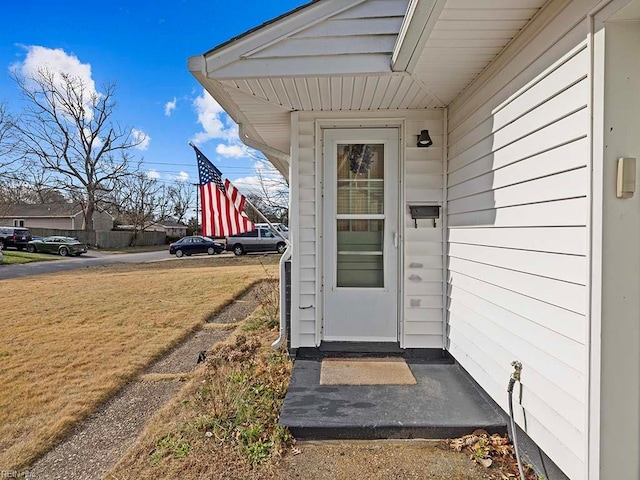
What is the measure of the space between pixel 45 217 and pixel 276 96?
44.2 m

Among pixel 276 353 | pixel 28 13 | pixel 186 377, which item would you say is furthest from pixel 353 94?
pixel 28 13

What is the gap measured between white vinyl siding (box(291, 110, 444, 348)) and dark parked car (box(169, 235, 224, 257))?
1776 centimetres

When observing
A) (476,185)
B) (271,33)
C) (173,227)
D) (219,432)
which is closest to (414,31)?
(271,33)

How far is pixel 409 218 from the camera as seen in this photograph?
3096 mm

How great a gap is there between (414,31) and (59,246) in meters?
24.4

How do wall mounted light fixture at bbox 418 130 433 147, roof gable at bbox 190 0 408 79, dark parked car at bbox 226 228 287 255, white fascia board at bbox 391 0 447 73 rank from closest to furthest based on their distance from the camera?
white fascia board at bbox 391 0 447 73
roof gable at bbox 190 0 408 79
wall mounted light fixture at bbox 418 130 433 147
dark parked car at bbox 226 228 287 255

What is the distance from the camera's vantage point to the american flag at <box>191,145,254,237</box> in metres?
3.11

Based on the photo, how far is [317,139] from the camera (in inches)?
124

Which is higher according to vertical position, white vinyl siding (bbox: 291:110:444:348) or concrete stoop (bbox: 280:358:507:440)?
white vinyl siding (bbox: 291:110:444:348)

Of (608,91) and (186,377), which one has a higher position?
(608,91)

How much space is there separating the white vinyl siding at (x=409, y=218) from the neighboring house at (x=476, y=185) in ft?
0.04

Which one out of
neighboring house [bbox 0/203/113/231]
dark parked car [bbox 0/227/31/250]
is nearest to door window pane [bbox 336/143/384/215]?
dark parked car [bbox 0/227/31/250]

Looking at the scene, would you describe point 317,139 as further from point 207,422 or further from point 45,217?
point 45,217

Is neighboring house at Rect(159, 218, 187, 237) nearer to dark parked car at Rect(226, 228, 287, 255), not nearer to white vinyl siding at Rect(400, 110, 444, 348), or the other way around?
dark parked car at Rect(226, 228, 287, 255)
